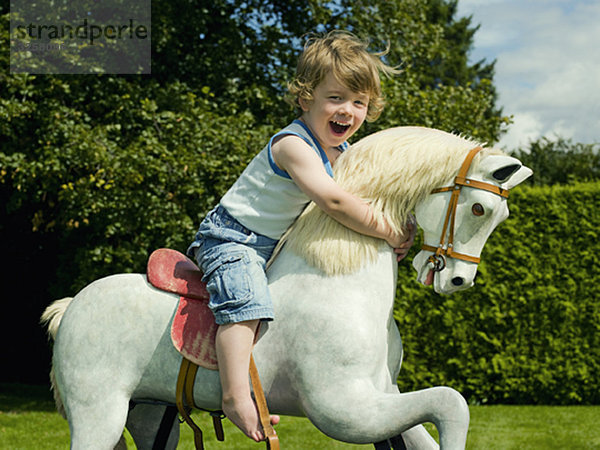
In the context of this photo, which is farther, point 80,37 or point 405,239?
point 80,37

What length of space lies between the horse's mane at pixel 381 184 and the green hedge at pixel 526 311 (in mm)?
6149

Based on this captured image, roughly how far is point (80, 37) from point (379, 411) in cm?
706

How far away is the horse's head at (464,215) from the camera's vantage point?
243 centimetres

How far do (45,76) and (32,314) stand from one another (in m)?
5.07

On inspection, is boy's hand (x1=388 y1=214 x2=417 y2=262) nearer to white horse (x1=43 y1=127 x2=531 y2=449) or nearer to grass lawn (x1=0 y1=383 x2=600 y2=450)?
white horse (x1=43 y1=127 x2=531 y2=449)

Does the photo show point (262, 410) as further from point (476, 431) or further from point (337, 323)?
point (476, 431)

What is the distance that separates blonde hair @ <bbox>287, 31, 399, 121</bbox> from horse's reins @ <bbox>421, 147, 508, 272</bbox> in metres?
0.52

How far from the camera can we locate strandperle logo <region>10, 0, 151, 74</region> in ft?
24.7

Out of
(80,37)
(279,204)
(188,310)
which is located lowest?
(188,310)

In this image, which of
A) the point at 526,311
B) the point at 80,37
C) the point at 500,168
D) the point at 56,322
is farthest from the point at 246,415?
the point at 526,311

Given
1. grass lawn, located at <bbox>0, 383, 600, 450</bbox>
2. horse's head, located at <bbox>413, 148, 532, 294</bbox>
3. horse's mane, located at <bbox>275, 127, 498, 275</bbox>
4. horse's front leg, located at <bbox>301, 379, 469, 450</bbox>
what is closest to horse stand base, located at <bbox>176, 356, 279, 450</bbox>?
horse's front leg, located at <bbox>301, 379, 469, 450</bbox>

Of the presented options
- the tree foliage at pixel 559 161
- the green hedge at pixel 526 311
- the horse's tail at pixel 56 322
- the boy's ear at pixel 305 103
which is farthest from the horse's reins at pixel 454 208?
the tree foliage at pixel 559 161

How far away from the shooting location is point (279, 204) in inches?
103

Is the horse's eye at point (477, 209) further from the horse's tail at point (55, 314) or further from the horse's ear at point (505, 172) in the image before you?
the horse's tail at point (55, 314)
